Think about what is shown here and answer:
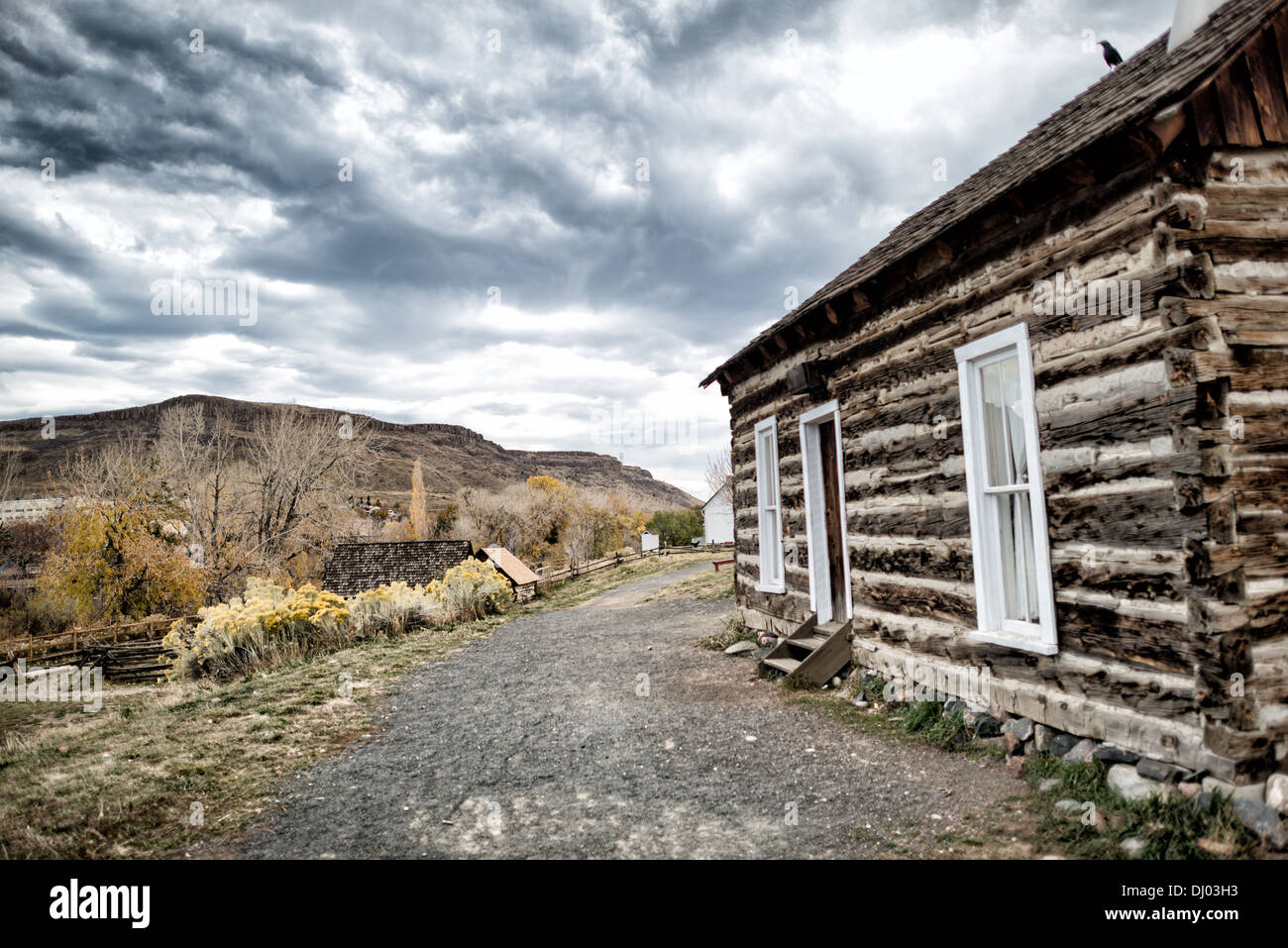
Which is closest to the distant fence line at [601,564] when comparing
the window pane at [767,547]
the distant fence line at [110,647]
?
the distant fence line at [110,647]

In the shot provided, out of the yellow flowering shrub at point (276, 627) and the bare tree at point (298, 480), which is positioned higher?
the bare tree at point (298, 480)

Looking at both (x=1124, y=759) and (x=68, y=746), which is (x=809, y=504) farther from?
(x=68, y=746)

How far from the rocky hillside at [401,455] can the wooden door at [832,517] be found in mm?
29247

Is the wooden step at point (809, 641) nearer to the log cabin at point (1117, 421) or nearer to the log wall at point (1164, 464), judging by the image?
the log cabin at point (1117, 421)

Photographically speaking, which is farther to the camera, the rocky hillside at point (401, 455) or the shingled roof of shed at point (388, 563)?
the rocky hillside at point (401, 455)

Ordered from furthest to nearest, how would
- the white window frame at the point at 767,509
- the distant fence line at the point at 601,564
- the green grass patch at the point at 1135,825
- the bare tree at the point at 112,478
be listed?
the bare tree at the point at 112,478 → the distant fence line at the point at 601,564 → the white window frame at the point at 767,509 → the green grass patch at the point at 1135,825

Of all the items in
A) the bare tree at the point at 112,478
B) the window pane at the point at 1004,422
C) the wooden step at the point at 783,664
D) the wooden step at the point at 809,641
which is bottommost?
the wooden step at the point at 783,664

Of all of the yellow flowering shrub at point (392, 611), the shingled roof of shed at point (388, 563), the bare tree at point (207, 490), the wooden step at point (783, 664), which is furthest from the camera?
the bare tree at point (207, 490)

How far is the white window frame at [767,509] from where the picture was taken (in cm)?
959

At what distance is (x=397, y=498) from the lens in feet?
265

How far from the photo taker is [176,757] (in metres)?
5.92

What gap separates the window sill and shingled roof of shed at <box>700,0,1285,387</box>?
338 centimetres

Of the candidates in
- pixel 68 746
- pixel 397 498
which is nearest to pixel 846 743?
pixel 68 746
